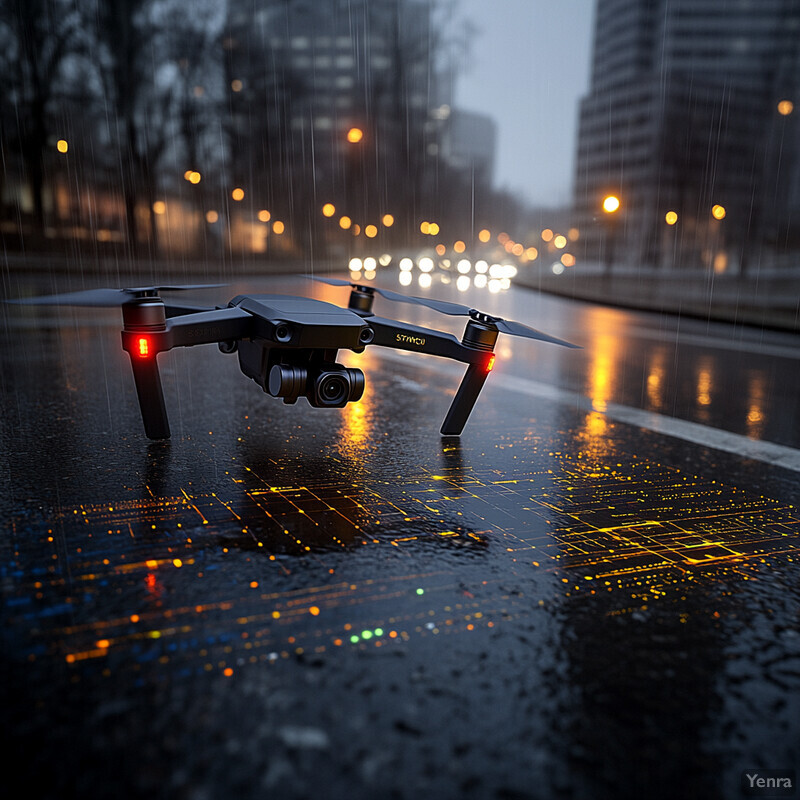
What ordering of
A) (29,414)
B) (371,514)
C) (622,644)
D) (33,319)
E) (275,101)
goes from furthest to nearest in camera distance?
(275,101), (33,319), (29,414), (371,514), (622,644)

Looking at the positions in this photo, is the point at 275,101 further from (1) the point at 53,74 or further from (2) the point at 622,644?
(2) the point at 622,644

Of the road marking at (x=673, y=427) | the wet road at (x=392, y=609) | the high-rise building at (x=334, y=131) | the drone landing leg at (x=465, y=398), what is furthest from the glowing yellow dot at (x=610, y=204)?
the high-rise building at (x=334, y=131)

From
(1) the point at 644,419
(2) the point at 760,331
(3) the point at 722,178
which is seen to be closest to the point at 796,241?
(3) the point at 722,178

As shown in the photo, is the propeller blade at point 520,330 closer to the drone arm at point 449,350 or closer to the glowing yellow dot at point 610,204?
the drone arm at point 449,350

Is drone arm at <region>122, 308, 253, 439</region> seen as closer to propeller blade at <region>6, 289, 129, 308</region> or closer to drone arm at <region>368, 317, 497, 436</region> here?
propeller blade at <region>6, 289, 129, 308</region>

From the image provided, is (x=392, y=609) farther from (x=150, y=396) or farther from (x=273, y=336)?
(x=150, y=396)

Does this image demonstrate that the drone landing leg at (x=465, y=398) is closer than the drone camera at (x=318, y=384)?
No

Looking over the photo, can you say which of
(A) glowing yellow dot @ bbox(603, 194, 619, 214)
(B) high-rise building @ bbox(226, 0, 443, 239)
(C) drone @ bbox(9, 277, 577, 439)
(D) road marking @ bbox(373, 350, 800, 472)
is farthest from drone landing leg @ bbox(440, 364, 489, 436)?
(B) high-rise building @ bbox(226, 0, 443, 239)
